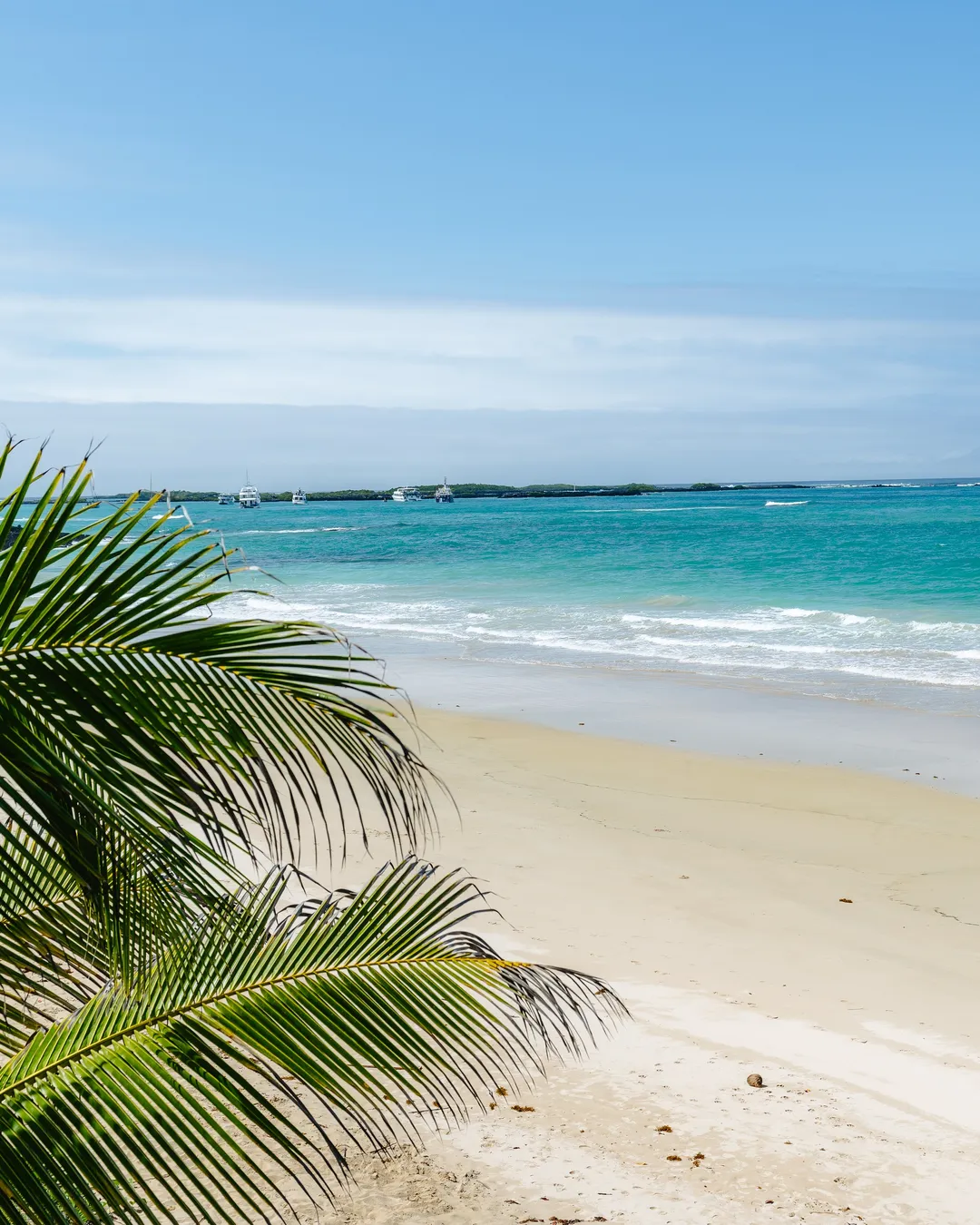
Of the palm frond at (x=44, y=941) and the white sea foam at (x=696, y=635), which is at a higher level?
the palm frond at (x=44, y=941)

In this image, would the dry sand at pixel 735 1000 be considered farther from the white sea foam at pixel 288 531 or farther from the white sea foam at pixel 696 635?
the white sea foam at pixel 288 531

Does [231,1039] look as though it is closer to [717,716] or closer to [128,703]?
[128,703]

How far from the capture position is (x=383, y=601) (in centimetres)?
3142

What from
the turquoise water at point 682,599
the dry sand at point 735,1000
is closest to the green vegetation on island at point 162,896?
the turquoise water at point 682,599

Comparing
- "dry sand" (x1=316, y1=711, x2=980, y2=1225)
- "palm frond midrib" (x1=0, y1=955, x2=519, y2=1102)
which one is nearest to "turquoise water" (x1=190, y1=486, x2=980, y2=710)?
"palm frond midrib" (x1=0, y1=955, x2=519, y2=1102)

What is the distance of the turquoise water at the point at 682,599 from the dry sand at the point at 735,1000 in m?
2.69

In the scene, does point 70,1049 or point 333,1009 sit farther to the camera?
point 333,1009

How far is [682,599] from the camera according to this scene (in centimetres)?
2967

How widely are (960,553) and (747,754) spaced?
3877 centimetres

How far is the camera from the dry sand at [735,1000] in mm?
4031

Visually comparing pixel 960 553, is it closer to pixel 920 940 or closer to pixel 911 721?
pixel 911 721

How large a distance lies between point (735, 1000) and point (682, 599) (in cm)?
2440

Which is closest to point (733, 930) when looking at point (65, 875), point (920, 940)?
point (920, 940)

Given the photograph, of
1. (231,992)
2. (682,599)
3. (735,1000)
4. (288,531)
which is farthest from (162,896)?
(288,531)
